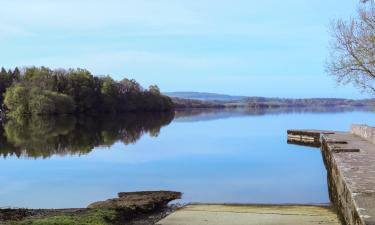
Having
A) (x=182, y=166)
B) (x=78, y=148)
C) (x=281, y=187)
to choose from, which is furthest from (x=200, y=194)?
(x=78, y=148)

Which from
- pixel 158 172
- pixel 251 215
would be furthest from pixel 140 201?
pixel 158 172

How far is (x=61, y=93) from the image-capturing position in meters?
101

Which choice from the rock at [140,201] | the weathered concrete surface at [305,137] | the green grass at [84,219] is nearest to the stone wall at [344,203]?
the rock at [140,201]

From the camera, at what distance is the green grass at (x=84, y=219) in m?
11.2

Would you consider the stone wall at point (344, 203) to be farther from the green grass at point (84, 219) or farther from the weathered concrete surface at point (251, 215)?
the green grass at point (84, 219)

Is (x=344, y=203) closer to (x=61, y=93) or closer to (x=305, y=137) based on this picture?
(x=305, y=137)

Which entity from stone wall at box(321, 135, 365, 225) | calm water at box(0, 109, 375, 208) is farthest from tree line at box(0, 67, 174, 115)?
stone wall at box(321, 135, 365, 225)

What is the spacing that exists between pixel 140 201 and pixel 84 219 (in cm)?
407

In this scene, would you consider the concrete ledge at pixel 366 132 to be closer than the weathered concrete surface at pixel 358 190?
No

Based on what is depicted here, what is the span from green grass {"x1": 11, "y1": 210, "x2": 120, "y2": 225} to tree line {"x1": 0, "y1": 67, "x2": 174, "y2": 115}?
276ft

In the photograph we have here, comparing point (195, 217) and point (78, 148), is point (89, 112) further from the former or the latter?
point (195, 217)

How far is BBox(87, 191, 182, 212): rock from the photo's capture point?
14.8 metres

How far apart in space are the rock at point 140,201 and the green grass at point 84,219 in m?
1.21

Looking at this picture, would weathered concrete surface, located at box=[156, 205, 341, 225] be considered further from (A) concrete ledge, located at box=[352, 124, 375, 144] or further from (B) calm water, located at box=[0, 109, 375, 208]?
(A) concrete ledge, located at box=[352, 124, 375, 144]
